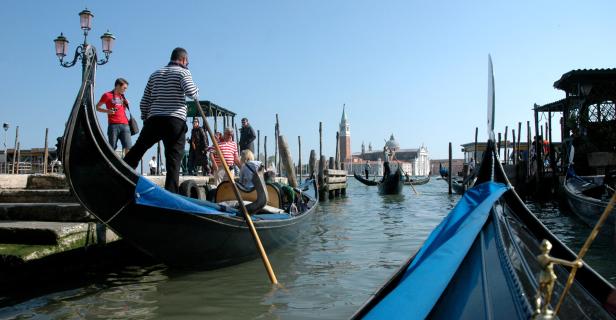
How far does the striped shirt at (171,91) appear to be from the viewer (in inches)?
124

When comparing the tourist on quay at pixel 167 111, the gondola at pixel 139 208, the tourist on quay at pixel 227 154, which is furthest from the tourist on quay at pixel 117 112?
the gondola at pixel 139 208

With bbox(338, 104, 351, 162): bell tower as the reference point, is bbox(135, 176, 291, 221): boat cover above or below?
below

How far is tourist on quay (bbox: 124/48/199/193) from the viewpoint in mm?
3162

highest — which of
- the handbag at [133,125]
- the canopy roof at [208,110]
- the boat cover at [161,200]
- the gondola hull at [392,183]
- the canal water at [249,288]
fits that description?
the canopy roof at [208,110]

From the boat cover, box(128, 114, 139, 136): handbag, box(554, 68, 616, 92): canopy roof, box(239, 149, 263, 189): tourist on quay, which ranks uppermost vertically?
box(554, 68, 616, 92): canopy roof

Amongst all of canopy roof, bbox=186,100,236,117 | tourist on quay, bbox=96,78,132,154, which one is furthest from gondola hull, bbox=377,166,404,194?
tourist on quay, bbox=96,78,132,154

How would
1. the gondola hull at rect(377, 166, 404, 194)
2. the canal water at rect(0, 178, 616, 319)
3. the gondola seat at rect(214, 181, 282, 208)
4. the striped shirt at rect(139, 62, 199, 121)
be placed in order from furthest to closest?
the gondola hull at rect(377, 166, 404, 194)
the gondola seat at rect(214, 181, 282, 208)
the striped shirt at rect(139, 62, 199, 121)
the canal water at rect(0, 178, 616, 319)

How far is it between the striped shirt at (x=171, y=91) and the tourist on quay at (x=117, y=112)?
1.05 metres

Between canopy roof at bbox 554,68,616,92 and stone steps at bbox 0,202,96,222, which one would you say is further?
canopy roof at bbox 554,68,616,92

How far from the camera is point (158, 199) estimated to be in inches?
108

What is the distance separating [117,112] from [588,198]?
199 inches

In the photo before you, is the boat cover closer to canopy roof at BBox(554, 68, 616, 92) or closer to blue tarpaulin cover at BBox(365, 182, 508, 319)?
blue tarpaulin cover at BBox(365, 182, 508, 319)

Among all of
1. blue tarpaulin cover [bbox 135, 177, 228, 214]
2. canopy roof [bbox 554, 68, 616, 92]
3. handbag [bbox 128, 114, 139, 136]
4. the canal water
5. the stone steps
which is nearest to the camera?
the canal water

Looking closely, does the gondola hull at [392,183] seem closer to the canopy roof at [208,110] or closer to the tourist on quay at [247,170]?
the canopy roof at [208,110]
